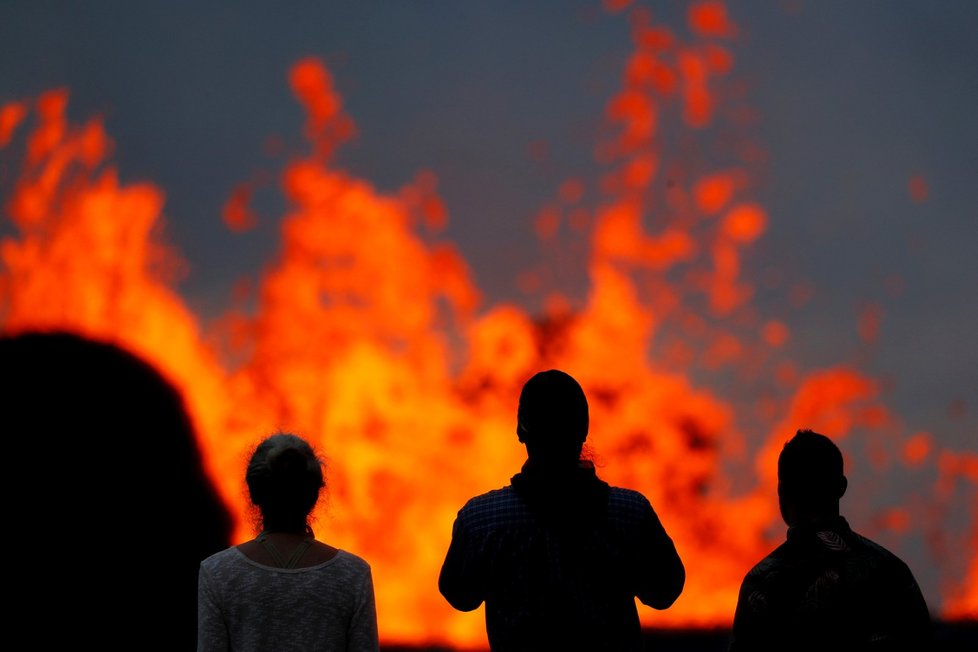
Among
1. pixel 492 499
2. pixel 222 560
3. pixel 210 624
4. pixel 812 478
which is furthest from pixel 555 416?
pixel 210 624

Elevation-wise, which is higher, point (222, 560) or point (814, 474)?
point (814, 474)

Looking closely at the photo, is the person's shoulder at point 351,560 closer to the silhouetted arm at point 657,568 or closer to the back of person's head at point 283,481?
the back of person's head at point 283,481

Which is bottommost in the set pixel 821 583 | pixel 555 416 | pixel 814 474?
pixel 821 583

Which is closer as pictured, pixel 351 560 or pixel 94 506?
pixel 351 560

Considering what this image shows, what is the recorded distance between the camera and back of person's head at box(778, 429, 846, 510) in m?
4.49

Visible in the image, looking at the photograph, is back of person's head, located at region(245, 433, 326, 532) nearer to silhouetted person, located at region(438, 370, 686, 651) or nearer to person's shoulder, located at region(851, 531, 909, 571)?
silhouetted person, located at region(438, 370, 686, 651)

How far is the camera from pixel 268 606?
437 centimetres

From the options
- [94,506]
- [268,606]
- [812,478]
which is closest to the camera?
[268,606]

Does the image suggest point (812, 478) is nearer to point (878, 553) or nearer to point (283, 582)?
point (878, 553)

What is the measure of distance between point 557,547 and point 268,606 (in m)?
1.08

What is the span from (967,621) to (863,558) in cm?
1338

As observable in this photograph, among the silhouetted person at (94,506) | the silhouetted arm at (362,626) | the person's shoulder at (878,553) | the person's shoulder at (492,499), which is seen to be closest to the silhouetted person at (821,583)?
the person's shoulder at (878,553)

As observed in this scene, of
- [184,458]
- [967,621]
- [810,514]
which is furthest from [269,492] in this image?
[184,458]

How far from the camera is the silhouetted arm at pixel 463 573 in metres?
4.47
